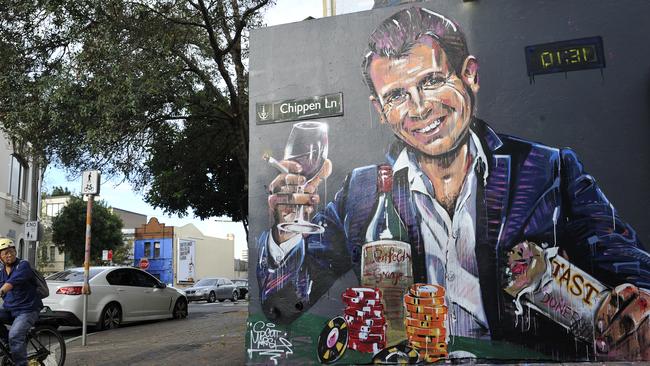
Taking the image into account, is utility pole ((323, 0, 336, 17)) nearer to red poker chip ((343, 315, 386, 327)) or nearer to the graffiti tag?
red poker chip ((343, 315, 386, 327))

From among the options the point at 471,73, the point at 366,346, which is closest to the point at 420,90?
the point at 471,73

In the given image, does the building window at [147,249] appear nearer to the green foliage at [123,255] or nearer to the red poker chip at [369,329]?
the green foliage at [123,255]

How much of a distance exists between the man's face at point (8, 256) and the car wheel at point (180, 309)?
814 cm

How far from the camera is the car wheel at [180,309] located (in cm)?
1398

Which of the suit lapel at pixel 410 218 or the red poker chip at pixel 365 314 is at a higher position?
the suit lapel at pixel 410 218

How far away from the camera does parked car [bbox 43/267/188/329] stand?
10969 millimetres

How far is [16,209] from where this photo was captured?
22969mm

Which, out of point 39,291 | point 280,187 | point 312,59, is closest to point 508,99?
point 312,59

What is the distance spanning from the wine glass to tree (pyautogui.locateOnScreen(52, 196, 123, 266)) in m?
35.6

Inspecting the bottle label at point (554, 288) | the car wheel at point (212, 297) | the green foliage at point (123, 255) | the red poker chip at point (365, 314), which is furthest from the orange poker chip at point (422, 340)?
the green foliage at point (123, 255)

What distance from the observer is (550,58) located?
228 inches

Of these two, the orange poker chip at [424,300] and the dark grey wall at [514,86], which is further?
the orange poker chip at [424,300]

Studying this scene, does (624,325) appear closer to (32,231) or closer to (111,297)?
(111,297)

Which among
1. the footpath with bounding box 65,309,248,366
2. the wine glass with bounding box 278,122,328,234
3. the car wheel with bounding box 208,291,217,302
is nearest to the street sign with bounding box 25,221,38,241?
the footpath with bounding box 65,309,248,366
